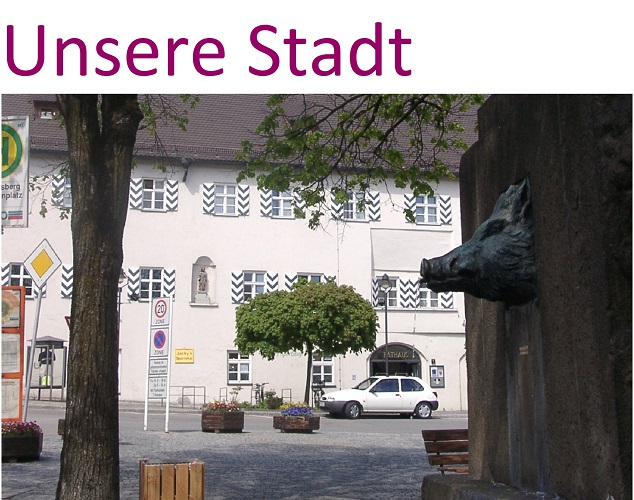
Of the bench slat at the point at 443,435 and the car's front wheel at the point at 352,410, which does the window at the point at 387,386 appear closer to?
the car's front wheel at the point at 352,410

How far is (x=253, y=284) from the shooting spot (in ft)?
128

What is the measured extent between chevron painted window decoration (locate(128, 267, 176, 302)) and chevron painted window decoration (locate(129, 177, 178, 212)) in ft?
7.73

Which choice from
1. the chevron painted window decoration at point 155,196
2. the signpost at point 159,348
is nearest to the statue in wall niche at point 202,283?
the chevron painted window decoration at point 155,196

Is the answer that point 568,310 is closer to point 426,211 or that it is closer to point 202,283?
point 202,283

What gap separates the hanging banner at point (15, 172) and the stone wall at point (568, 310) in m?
3.93

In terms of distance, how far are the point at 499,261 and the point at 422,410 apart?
1049 inches

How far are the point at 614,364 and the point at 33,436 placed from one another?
10382 mm

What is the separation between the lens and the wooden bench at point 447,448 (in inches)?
360

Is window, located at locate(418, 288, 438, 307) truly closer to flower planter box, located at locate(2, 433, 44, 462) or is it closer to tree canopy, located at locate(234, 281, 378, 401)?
tree canopy, located at locate(234, 281, 378, 401)

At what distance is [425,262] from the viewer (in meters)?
4.47

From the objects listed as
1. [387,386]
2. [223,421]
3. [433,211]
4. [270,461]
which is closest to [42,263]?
[270,461]

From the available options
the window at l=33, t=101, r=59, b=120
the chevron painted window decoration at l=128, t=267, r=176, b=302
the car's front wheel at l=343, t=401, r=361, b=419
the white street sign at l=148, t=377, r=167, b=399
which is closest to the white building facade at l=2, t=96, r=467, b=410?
the chevron painted window decoration at l=128, t=267, r=176, b=302

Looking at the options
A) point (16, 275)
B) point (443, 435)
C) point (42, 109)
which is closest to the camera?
point (443, 435)

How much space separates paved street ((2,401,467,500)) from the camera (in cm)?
988
